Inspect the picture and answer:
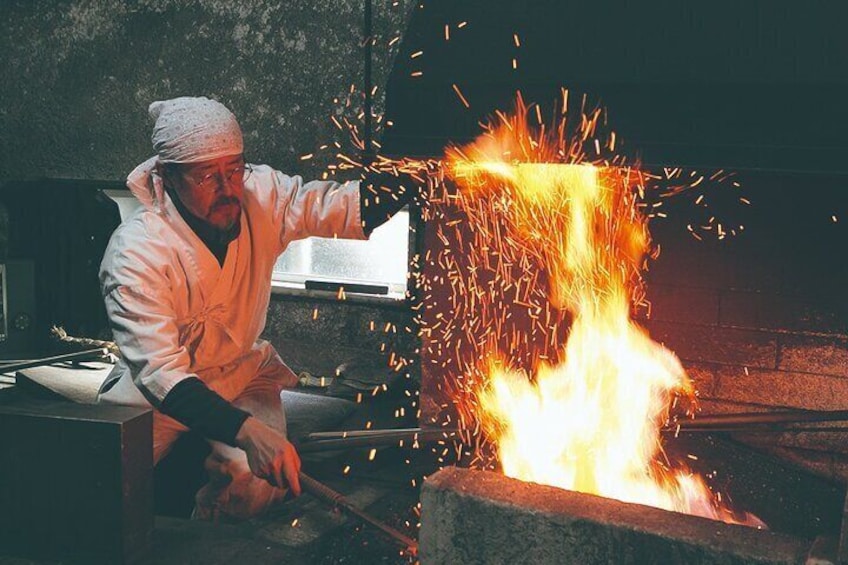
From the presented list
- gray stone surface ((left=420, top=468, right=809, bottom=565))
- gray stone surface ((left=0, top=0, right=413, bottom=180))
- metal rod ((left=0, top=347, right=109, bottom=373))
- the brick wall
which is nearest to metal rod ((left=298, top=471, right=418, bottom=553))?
gray stone surface ((left=420, top=468, right=809, bottom=565))

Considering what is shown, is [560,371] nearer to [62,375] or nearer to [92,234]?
[62,375]

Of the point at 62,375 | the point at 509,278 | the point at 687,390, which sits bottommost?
the point at 62,375

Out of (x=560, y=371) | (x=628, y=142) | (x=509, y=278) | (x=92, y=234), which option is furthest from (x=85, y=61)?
(x=628, y=142)

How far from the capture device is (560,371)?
4.79 m

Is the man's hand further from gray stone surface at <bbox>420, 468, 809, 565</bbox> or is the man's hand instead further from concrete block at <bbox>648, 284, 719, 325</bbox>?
concrete block at <bbox>648, 284, 719, 325</bbox>

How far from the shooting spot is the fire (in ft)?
13.9

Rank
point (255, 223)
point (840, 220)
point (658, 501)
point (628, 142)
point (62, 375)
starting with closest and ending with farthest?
1. point (628, 142)
2. point (658, 501)
3. point (840, 220)
4. point (255, 223)
5. point (62, 375)

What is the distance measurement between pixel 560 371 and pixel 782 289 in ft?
4.43

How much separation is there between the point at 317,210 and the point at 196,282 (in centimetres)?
83

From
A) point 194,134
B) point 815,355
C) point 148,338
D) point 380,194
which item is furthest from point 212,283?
point 815,355

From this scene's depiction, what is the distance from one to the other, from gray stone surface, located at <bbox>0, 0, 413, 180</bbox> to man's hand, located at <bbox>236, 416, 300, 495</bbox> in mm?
3433

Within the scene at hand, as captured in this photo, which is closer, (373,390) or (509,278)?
(509,278)

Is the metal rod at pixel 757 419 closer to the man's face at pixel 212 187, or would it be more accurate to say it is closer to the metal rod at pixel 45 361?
the man's face at pixel 212 187

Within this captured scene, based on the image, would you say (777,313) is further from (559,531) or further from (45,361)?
(45,361)
